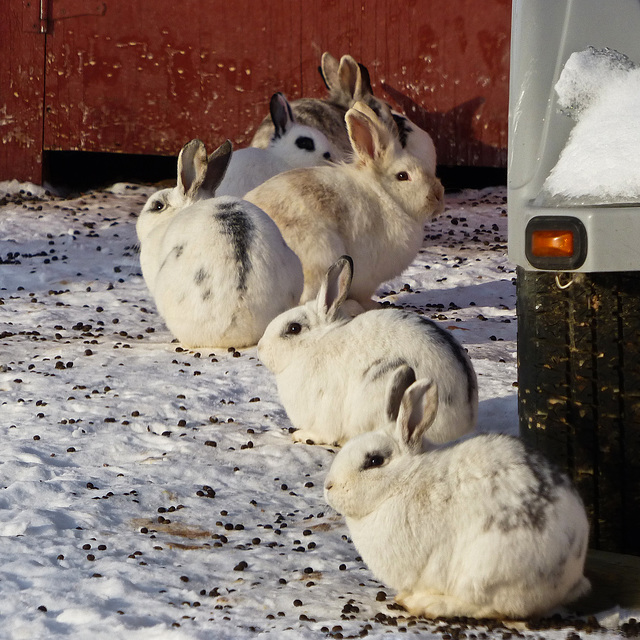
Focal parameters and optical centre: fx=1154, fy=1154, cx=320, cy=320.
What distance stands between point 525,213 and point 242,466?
196 centimetres

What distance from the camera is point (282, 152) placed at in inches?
389

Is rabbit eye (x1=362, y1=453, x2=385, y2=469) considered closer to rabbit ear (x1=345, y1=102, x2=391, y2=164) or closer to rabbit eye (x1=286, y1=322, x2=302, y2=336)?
rabbit eye (x1=286, y1=322, x2=302, y2=336)

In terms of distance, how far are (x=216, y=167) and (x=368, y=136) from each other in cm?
A: 106

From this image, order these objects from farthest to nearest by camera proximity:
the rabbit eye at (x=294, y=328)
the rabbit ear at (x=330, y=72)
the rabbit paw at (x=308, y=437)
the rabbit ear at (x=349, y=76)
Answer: the rabbit ear at (x=330, y=72) → the rabbit ear at (x=349, y=76) → the rabbit eye at (x=294, y=328) → the rabbit paw at (x=308, y=437)

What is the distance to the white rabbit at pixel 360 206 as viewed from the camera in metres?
7.17

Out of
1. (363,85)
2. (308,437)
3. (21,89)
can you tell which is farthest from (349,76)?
(308,437)

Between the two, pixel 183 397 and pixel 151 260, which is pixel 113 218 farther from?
pixel 183 397

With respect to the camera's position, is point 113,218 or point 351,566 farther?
point 113,218

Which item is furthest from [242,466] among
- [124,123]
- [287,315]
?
[124,123]

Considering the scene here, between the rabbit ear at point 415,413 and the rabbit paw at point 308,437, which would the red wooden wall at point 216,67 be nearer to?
the rabbit paw at point 308,437

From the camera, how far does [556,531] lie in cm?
329

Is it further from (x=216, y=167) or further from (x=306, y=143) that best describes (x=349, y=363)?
(x=306, y=143)

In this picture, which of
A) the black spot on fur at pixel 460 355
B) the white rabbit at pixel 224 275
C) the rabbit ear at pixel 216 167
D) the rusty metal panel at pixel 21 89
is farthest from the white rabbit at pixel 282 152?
the black spot on fur at pixel 460 355

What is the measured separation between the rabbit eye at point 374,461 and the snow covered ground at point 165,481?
1.35 feet
